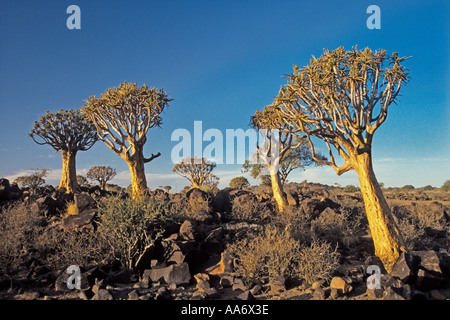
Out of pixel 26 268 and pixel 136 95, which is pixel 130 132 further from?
pixel 26 268

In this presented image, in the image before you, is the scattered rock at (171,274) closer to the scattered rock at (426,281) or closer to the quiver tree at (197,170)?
the scattered rock at (426,281)

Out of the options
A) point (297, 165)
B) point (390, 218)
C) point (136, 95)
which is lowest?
point (390, 218)

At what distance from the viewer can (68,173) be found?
20328mm

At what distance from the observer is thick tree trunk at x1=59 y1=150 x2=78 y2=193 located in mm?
20125

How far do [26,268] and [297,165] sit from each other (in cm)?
2406

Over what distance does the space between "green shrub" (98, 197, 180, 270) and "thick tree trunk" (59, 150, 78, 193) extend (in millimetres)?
14305

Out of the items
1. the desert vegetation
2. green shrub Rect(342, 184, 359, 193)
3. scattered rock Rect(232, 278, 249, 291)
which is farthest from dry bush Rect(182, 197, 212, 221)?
green shrub Rect(342, 184, 359, 193)

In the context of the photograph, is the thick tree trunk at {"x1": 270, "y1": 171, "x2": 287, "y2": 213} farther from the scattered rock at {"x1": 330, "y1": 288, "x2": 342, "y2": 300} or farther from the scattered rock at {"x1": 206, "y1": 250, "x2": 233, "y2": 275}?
the scattered rock at {"x1": 330, "y1": 288, "x2": 342, "y2": 300}

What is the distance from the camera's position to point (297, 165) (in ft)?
91.0

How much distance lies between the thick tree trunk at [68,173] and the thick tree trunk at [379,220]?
59.8 ft

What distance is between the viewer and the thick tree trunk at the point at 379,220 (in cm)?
738

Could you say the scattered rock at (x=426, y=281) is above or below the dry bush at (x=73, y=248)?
below

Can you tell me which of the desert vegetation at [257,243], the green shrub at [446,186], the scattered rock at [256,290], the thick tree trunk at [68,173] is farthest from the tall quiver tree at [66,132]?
the green shrub at [446,186]
